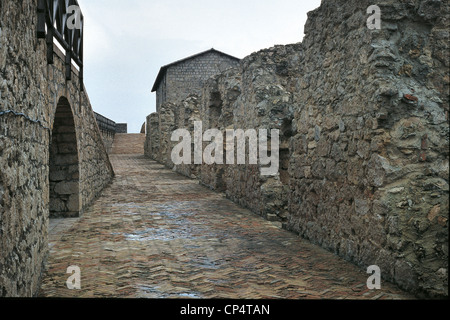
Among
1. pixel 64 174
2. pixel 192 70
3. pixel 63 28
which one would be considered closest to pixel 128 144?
pixel 192 70

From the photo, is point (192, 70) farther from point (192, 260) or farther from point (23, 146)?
point (23, 146)

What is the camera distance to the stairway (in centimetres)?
3025

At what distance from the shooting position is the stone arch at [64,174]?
24.9 ft

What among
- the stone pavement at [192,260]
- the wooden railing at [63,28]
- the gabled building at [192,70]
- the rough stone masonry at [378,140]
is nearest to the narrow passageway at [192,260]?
the stone pavement at [192,260]

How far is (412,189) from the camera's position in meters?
3.84

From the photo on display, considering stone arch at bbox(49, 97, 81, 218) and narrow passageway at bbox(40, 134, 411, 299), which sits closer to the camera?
narrow passageway at bbox(40, 134, 411, 299)

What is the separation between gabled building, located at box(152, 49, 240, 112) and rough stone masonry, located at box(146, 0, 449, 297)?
24.4 m

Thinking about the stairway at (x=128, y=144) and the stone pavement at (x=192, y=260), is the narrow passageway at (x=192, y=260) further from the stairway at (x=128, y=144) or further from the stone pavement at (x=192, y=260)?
the stairway at (x=128, y=144)

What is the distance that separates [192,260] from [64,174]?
13.5 ft

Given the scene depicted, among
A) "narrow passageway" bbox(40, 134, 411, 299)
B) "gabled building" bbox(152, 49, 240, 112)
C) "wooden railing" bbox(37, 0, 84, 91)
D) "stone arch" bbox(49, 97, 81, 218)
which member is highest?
"gabled building" bbox(152, 49, 240, 112)

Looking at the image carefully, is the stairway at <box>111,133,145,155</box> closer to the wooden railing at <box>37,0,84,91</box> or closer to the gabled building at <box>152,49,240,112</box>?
the gabled building at <box>152,49,240,112</box>

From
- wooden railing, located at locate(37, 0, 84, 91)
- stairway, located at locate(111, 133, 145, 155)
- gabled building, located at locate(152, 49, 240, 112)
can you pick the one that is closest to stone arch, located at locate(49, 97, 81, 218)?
wooden railing, located at locate(37, 0, 84, 91)

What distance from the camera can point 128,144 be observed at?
32156 millimetres

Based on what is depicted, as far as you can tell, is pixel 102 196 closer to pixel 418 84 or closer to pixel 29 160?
pixel 29 160
